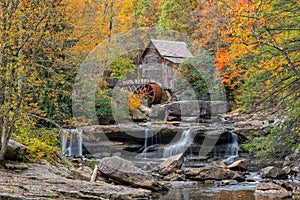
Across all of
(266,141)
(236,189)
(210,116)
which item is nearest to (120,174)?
(236,189)

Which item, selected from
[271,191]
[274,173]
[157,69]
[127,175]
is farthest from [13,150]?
[157,69]

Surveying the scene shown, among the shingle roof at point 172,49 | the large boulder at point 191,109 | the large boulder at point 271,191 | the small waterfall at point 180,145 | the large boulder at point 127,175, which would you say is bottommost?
the small waterfall at point 180,145

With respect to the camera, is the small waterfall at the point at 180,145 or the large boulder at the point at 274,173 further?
the small waterfall at the point at 180,145

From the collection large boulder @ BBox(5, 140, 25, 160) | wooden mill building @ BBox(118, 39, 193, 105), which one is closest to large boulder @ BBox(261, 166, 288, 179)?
large boulder @ BBox(5, 140, 25, 160)

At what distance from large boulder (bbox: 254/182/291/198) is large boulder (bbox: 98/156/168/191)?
245 centimetres

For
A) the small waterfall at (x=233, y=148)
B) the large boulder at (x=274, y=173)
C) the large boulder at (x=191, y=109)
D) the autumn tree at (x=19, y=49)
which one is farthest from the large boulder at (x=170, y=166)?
the large boulder at (x=191, y=109)

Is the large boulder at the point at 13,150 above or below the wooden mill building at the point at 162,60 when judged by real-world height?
below

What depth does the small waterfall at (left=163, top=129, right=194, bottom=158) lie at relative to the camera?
56.9 ft

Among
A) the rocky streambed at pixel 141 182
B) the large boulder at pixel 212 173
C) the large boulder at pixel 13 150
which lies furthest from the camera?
the large boulder at pixel 212 173

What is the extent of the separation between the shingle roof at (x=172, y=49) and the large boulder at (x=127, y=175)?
22.8 metres

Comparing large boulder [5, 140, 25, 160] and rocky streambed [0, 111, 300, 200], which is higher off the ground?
large boulder [5, 140, 25, 160]

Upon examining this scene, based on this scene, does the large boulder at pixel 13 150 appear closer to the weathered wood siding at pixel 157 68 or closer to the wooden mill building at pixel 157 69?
the wooden mill building at pixel 157 69

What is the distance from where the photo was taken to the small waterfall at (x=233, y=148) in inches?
658

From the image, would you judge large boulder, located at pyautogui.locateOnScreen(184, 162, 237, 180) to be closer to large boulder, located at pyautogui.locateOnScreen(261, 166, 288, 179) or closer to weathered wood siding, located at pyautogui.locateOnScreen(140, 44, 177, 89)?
large boulder, located at pyautogui.locateOnScreen(261, 166, 288, 179)
